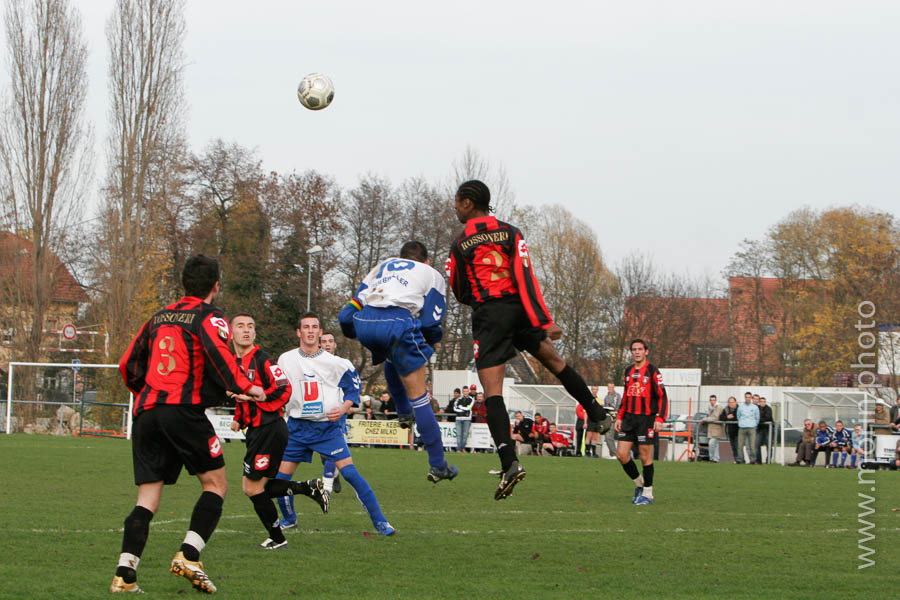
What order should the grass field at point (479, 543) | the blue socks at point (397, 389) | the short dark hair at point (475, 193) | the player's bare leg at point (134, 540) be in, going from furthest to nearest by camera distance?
the blue socks at point (397, 389), the short dark hair at point (475, 193), the grass field at point (479, 543), the player's bare leg at point (134, 540)

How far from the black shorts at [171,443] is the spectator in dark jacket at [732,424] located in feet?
74.4

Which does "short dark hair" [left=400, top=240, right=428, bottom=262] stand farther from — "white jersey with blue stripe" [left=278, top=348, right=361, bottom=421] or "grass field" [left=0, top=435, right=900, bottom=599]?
"grass field" [left=0, top=435, right=900, bottom=599]

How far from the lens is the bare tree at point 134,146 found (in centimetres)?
4022

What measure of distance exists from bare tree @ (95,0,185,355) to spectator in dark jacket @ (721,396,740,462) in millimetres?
23480

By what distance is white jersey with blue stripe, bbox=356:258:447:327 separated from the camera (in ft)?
28.4

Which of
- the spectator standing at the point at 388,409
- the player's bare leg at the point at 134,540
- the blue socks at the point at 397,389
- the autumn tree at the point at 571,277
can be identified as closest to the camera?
the player's bare leg at the point at 134,540

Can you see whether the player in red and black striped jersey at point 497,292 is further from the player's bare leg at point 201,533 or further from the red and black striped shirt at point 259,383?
the player's bare leg at point 201,533

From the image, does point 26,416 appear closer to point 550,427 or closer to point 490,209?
point 550,427

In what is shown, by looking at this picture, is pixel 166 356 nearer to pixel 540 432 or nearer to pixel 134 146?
pixel 540 432

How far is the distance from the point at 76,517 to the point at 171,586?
4.19m

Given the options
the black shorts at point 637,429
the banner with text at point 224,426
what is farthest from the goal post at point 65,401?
the black shorts at point 637,429

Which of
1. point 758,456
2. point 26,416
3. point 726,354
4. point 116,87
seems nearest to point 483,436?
point 758,456

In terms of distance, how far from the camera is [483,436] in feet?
96.5

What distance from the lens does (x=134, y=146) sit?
1591 inches
